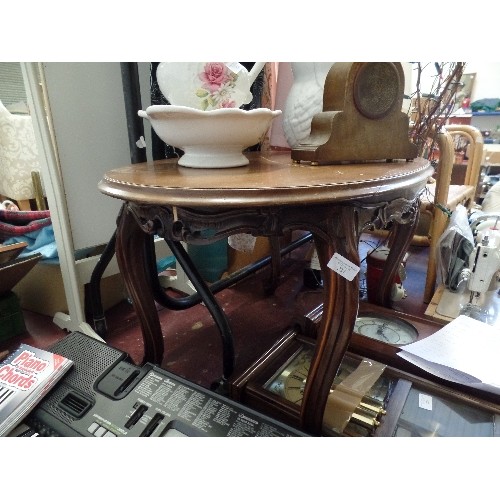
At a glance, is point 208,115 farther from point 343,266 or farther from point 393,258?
point 393,258

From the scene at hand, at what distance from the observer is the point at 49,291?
48.2 inches

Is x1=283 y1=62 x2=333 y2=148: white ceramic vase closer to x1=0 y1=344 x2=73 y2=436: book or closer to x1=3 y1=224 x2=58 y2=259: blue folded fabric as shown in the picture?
x1=0 y1=344 x2=73 y2=436: book

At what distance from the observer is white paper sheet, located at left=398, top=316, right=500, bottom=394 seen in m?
0.75

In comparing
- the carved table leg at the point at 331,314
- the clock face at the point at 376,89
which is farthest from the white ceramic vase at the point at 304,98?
the carved table leg at the point at 331,314

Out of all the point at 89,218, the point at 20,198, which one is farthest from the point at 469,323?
the point at 20,198

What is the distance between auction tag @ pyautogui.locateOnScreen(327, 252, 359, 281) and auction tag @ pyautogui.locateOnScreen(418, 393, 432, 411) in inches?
16.5

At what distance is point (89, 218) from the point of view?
109cm

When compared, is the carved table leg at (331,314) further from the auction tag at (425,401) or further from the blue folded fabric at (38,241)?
the blue folded fabric at (38,241)

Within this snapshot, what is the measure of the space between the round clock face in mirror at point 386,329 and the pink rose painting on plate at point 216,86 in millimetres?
695

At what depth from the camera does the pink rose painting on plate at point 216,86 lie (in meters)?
0.66

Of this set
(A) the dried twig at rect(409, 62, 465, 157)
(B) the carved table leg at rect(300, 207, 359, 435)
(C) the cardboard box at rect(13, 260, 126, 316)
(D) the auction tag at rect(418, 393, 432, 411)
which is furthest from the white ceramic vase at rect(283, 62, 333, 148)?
(C) the cardboard box at rect(13, 260, 126, 316)

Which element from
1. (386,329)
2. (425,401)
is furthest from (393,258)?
(425,401)

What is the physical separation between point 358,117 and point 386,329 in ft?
2.07
